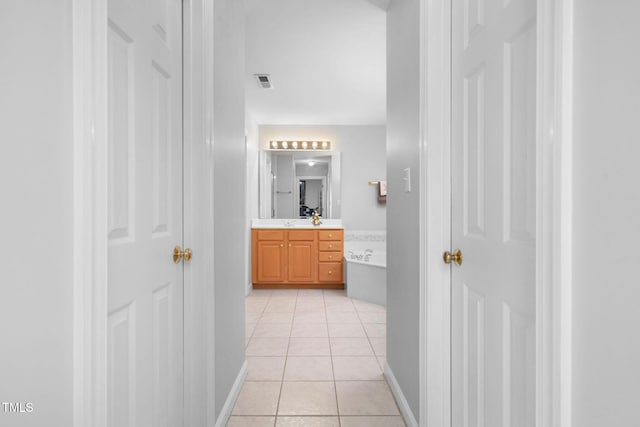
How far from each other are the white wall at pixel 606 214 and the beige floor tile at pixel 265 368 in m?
1.97

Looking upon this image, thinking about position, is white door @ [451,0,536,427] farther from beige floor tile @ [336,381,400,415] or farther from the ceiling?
the ceiling

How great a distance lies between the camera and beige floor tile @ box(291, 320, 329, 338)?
10.3ft

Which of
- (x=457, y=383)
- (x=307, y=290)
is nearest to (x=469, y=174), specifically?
(x=457, y=383)

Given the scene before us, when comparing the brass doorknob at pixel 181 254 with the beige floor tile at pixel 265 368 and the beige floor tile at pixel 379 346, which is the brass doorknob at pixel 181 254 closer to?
the beige floor tile at pixel 265 368

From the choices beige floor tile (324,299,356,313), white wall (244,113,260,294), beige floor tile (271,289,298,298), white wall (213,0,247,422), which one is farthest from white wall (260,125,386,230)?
white wall (213,0,247,422)

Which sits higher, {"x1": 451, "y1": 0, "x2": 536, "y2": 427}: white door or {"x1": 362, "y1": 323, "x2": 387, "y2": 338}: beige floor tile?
{"x1": 451, "y1": 0, "x2": 536, "y2": 427}: white door

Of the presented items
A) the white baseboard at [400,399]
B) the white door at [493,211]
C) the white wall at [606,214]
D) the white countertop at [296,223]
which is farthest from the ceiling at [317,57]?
the white baseboard at [400,399]

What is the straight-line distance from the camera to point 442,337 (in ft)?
4.66

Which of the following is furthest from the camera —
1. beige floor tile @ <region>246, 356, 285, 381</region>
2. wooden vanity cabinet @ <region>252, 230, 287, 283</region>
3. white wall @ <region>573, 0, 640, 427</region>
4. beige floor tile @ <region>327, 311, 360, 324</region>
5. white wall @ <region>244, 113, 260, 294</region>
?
wooden vanity cabinet @ <region>252, 230, 287, 283</region>

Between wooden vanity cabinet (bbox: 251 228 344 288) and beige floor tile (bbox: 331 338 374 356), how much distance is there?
2.05m

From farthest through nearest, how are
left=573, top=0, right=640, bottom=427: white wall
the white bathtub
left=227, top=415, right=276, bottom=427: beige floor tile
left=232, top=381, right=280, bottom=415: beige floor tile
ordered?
the white bathtub
left=232, top=381, right=280, bottom=415: beige floor tile
left=227, top=415, right=276, bottom=427: beige floor tile
left=573, top=0, right=640, bottom=427: white wall

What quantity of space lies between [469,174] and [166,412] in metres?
1.36

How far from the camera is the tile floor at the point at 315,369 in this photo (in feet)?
6.23

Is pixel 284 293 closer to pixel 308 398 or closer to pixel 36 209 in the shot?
pixel 308 398
